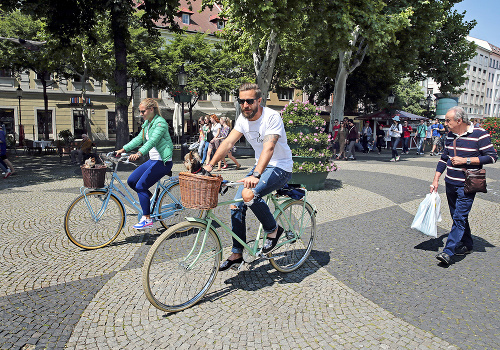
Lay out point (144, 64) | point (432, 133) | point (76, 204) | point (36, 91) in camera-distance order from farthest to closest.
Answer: point (36, 91) → point (432, 133) → point (144, 64) → point (76, 204)

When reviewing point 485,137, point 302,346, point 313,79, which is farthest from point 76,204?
point 313,79

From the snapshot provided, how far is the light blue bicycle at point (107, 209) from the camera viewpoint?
478 centimetres

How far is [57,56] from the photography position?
15.2m

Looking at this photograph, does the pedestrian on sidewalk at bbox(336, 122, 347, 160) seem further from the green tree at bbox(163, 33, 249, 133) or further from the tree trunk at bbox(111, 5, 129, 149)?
the green tree at bbox(163, 33, 249, 133)

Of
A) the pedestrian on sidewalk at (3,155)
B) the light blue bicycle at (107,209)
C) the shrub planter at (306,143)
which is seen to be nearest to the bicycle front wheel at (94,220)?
the light blue bicycle at (107,209)

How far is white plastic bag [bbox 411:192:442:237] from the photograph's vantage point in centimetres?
459

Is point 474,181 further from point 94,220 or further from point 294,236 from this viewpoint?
point 94,220

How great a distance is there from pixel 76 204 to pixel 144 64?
1406 cm

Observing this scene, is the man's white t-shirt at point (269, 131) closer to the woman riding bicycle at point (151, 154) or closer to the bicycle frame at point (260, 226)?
the bicycle frame at point (260, 226)

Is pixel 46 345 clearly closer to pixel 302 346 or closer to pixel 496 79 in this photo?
pixel 302 346

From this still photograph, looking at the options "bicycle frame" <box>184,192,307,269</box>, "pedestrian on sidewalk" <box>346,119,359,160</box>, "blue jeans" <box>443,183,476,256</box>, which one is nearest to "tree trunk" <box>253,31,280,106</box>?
"pedestrian on sidewalk" <box>346,119,359,160</box>

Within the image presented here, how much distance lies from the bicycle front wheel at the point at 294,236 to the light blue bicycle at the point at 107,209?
4.05 feet

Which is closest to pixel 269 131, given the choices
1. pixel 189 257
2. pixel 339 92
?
pixel 189 257

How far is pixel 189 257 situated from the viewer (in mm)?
3352
